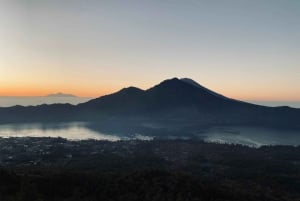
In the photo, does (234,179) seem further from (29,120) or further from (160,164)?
(29,120)

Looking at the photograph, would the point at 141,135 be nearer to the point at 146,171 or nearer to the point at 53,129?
the point at 53,129

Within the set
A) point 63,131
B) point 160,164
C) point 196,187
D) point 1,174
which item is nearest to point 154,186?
point 196,187

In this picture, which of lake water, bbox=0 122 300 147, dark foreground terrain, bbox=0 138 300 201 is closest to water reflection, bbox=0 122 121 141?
lake water, bbox=0 122 300 147

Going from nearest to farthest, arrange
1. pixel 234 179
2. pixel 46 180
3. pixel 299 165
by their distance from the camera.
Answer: pixel 46 180 < pixel 234 179 < pixel 299 165

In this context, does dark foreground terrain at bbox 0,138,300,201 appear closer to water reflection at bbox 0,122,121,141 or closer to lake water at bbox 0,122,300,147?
lake water at bbox 0,122,300,147

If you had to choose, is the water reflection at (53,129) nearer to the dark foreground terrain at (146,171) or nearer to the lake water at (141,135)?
the lake water at (141,135)

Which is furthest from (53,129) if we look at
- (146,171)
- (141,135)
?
(146,171)

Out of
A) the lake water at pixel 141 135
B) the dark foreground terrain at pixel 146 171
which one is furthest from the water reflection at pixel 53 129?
the dark foreground terrain at pixel 146 171
